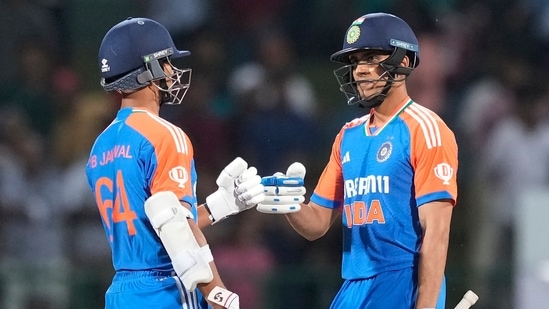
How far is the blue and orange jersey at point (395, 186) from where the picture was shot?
4.82 meters

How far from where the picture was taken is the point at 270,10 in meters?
9.80

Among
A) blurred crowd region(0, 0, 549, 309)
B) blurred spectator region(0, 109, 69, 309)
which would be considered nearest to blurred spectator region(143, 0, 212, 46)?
blurred crowd region(0, 0, 549, 309)

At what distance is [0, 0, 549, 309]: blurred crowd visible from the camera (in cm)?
866

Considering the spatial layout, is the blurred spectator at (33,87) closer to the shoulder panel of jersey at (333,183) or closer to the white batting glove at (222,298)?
the shoulder panel of jersey at (333,183)

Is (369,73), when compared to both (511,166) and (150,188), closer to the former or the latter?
(150,188)

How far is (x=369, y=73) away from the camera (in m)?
5.18

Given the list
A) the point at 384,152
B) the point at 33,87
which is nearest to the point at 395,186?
the point at 384,152

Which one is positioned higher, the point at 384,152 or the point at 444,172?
the point at 384,152

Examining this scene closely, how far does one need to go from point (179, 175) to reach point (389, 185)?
0.93m

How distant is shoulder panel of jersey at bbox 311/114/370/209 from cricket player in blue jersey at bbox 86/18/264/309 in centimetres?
49

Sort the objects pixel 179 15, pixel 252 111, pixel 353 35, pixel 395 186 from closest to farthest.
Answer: pixel 395 186 < pixel 353 35 < pixel 252 111 < pixel 179 15

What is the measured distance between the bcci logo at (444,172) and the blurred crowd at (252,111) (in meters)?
3.29

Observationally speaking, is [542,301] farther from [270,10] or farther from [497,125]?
[270,10]

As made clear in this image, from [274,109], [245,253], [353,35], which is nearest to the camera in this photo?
[353,35]
